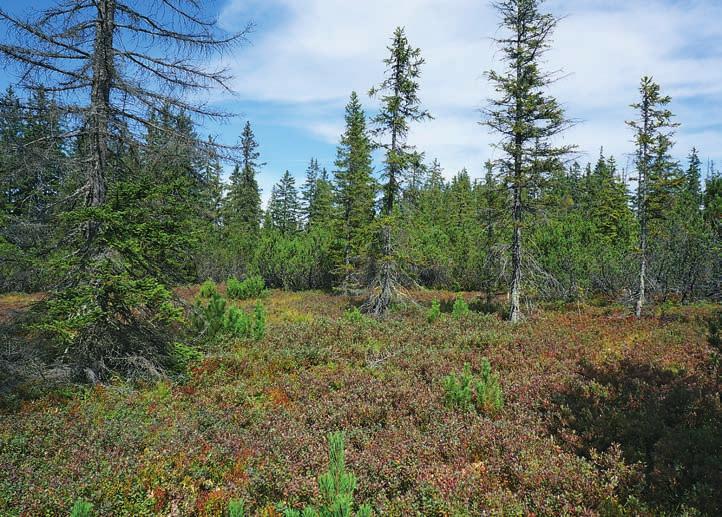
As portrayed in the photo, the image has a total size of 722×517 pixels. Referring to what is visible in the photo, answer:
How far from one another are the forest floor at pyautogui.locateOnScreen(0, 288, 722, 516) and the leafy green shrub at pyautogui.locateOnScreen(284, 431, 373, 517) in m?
0.82

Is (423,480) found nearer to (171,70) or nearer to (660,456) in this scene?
(660,456)

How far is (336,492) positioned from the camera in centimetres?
367

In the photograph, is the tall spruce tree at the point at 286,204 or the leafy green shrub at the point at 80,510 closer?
the leafy green shrub at the point at 80,510

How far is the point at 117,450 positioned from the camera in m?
5.32

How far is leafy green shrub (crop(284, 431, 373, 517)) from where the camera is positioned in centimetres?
282

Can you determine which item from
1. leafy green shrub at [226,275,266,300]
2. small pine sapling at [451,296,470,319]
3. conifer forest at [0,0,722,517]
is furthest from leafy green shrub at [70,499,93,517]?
leafy green shrub at [226,275,266,300]

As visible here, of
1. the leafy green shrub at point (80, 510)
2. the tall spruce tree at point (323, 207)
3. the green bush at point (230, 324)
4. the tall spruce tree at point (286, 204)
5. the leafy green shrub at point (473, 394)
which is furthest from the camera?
the tall spruce tree at point (286, 204)

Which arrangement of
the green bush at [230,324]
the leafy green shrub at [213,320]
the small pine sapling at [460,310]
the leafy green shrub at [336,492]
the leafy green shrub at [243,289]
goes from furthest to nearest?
the leafy green shrub at [243,289], the small pine sapling at [460,310], the green bush at [230,324], the leafy green shrub at [213,320], the leafy green shrub at [336,492]

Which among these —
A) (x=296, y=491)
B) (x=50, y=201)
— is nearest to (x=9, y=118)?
(x=50, y=201)

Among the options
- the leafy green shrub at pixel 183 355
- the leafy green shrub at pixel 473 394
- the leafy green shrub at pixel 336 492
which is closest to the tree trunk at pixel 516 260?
the leafy green shrub at pixel 473 394

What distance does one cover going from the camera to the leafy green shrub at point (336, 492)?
2820mm

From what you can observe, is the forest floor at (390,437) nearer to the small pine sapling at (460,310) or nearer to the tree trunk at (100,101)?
the tree trunk at (100,101)

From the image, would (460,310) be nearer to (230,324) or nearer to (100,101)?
(230,324)

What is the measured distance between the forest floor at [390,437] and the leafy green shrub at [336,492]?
0.82 meters
